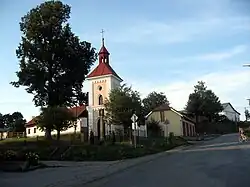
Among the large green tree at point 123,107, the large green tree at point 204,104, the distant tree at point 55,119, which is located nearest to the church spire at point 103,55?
the large green tree at point 123,107

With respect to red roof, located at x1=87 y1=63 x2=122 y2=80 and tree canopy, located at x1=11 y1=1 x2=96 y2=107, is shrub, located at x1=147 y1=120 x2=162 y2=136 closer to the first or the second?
red roof, located at x1=87 y1=63 x2=122 y2=80

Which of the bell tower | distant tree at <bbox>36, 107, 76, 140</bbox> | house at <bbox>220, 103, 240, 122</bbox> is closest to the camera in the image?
distant tree at <bbox>36, 107, 76, 140</bbox>

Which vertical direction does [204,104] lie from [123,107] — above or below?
above

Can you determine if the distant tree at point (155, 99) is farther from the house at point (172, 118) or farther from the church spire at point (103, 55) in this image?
the church spire at point (103, 55)

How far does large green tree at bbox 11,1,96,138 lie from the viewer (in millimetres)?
47281

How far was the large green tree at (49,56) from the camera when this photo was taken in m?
47.3

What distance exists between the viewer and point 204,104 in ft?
331

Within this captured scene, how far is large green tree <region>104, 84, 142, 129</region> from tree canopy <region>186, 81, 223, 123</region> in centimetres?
5640

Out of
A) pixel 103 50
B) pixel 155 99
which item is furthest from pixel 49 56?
pixel 155 99

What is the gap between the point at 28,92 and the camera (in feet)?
161

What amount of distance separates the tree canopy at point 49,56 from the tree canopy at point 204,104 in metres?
57.4

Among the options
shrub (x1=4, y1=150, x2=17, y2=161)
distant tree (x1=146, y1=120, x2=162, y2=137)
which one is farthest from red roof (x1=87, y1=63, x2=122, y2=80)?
shrub (x1=4, y1=150, x2=17, y2=161)

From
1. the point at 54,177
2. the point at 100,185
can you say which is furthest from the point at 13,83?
the point at 100,185

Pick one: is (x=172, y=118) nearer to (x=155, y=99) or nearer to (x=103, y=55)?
(x=103, y=55)
